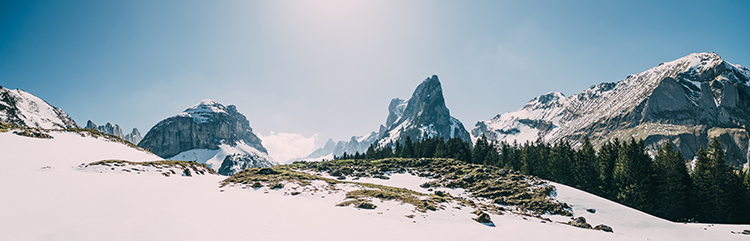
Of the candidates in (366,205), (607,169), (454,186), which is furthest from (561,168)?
(366,205)

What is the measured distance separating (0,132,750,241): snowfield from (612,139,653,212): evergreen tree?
14.2m

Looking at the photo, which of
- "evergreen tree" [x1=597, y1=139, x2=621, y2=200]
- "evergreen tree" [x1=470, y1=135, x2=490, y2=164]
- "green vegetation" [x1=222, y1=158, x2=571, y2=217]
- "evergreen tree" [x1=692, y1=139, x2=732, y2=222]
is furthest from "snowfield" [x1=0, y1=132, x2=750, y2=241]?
"evergreen tree" [x1=470, y1=135, x2=490, y2=164]

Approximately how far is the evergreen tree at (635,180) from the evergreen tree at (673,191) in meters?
1.12

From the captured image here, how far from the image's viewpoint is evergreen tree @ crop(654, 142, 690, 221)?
118ft

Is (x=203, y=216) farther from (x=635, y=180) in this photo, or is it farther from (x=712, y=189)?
(x=712, y=189)

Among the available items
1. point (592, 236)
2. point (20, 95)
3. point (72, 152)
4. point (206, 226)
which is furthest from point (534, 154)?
point (20, 95)

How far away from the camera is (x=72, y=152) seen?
93.4 feet

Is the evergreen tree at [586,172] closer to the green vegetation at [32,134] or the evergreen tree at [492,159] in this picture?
the evergreen tree at [492,159]

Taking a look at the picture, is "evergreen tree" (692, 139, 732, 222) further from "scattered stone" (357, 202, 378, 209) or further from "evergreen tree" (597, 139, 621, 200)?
"scattered stone" (357, 202, 378, 209)

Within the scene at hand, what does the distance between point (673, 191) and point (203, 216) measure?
186 ft

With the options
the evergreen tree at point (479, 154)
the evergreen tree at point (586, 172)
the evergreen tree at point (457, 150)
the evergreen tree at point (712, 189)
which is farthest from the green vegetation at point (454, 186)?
the evergreen tree at point (479, 154)

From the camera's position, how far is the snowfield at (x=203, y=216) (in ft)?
36.8

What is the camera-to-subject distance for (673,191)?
119ft

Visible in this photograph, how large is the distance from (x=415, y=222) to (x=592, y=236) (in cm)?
1215
